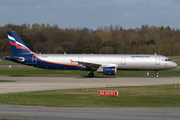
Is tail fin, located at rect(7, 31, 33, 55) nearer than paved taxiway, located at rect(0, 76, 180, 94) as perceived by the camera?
No

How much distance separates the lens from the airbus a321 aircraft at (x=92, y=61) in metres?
47.9

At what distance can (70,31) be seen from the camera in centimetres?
19612

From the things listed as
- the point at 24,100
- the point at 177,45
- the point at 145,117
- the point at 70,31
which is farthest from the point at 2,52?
the point at 145,117

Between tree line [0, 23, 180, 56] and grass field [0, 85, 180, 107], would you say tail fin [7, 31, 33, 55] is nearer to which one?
grass field [0, 85, 180, 107]

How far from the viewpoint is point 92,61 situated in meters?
48.9

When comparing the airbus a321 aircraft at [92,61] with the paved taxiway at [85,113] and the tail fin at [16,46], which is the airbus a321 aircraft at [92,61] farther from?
the paved taxiway at [85,113]

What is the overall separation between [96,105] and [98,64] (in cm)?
2671

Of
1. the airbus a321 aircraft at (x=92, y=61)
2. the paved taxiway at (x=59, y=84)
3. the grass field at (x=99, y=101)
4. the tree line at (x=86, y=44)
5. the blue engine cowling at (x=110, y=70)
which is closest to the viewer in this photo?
the grass field at (x=99, y=101)

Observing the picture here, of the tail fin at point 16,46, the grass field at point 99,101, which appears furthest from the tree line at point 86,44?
the grass field at point 99,101

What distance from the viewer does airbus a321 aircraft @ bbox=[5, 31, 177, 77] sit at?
47938 mm

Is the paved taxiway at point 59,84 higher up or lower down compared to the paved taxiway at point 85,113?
higher up

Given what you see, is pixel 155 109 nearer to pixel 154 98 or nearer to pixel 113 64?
pixel 154 98

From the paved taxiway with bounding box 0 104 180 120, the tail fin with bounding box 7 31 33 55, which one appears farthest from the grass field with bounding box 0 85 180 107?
the tail fin with bounding box 7 31 33 55

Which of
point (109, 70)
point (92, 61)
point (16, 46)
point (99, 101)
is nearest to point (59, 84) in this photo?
point (109, 70)
